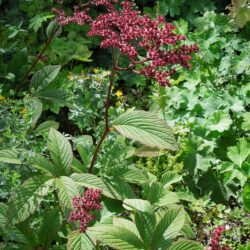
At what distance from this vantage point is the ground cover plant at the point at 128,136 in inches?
88.8

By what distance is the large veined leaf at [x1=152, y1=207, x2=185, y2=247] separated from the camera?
2254mm

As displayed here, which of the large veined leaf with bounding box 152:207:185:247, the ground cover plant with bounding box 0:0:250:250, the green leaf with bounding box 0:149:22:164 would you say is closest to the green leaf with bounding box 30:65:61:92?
the ground cover plant with bounding box 0:0:250:250

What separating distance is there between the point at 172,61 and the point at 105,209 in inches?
36.5

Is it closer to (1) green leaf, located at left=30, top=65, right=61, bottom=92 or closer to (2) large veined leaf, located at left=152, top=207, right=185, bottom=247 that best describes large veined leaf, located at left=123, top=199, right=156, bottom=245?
(2) large veined leaf, located at left=152, top=207, right=185, bottom=247

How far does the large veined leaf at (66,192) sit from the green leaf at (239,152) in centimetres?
121

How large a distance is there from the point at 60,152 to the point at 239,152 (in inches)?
49.2

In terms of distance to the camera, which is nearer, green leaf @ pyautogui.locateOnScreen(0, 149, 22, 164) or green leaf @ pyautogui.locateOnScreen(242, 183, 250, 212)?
green leaf @ pyautogui.locateOnScreen(0, 149, 22, 164)

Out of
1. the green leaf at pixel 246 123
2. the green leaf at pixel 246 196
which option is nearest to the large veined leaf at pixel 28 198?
the green leaf at pixel 246 196

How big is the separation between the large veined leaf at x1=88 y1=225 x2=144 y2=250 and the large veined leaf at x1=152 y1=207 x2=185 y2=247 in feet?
0.31

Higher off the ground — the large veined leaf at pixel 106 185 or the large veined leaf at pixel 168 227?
the large veined leaf at pixel 106 185

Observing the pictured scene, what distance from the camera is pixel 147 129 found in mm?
2336

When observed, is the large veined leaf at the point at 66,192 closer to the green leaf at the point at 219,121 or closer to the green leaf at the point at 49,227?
the green leaf at the point at 49,227

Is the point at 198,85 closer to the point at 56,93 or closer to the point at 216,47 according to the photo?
the point at 216,47

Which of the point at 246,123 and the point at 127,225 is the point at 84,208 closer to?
the point at 127,225
